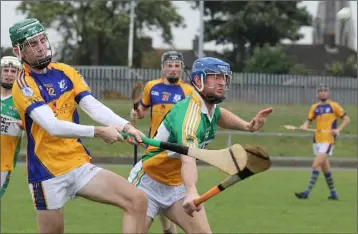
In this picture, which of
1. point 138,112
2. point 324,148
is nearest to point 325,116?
point 324,148

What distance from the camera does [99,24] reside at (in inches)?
1640

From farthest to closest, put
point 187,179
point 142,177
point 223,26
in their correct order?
point 223,26
point 142,177
point 187,179

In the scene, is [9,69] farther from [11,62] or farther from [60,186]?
[60,186]

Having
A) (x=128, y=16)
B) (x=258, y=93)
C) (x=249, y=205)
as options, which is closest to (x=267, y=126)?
(x=258, y=93)

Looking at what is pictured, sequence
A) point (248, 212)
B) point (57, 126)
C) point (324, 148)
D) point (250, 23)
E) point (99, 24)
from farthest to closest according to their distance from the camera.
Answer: point (99, 24) < point (250, 23) < point (324, 148) < point (248, 212) < point (57, 126)

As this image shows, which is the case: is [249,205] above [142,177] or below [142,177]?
below

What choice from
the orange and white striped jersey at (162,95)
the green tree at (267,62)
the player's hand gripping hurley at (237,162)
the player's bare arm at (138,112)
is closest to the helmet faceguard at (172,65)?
the orange and white striped jersey at (162,95)

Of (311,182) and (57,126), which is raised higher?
(57,126)

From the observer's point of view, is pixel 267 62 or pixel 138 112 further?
pixel 267 62

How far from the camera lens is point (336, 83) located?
28016 millimetres

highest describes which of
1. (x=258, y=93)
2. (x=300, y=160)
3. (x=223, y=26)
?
(x=223, y=26)

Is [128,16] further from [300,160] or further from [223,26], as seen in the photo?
[300,160]

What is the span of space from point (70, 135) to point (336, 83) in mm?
22754

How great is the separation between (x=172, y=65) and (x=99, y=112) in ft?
15.1
